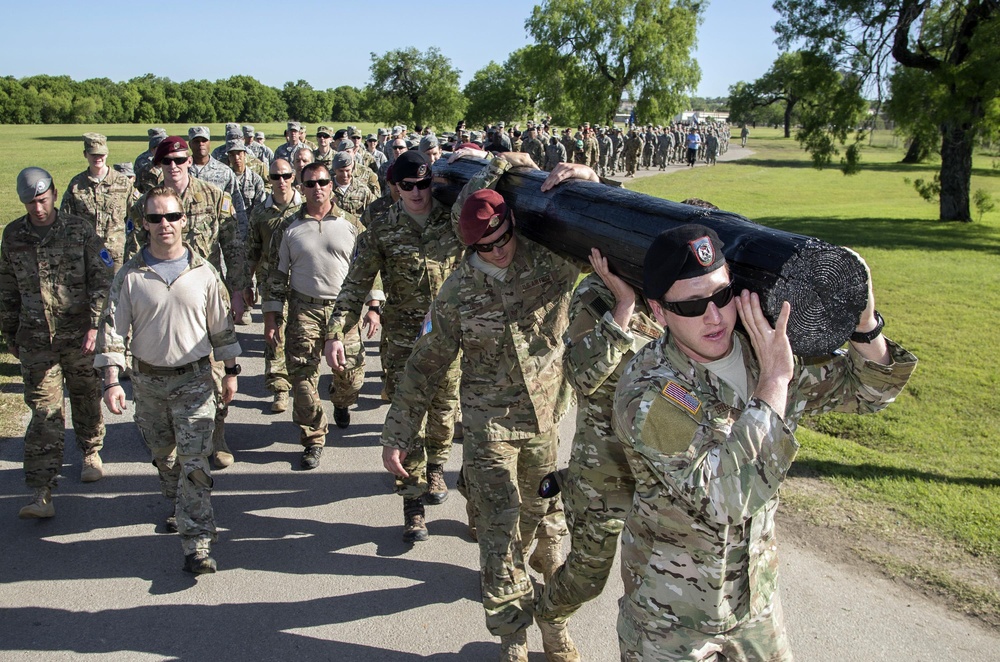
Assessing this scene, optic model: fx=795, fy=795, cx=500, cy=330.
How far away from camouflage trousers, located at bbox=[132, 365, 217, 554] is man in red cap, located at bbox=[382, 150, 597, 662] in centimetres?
144

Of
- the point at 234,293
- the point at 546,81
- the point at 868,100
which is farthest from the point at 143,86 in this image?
the point at 234,293

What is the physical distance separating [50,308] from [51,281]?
0.20 m

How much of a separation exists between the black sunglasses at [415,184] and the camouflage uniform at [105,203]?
4601mm

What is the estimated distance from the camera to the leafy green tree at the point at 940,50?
16281 millimetres

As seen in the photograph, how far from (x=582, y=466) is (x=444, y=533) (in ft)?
6.23

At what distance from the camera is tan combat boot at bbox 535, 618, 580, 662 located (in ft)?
12.5

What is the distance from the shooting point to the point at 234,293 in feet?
22.9

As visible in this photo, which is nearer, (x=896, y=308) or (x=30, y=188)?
(x=30, y=188)

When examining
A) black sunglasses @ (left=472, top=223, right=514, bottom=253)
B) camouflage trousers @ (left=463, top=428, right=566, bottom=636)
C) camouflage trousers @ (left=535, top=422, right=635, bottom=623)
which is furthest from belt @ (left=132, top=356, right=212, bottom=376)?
camouflage trousers @ (left=535, top=422, right=635, bottom=623)

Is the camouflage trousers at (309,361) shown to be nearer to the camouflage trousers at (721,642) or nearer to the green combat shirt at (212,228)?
the green combat shirt at (212,228)

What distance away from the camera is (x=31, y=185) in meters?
5.57

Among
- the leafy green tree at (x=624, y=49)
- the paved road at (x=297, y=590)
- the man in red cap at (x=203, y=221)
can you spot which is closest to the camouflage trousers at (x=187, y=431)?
the paved road at (x=297, y=590)

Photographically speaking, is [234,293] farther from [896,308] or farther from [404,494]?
[896,308]

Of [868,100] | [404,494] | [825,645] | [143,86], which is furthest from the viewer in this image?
[143,86]
